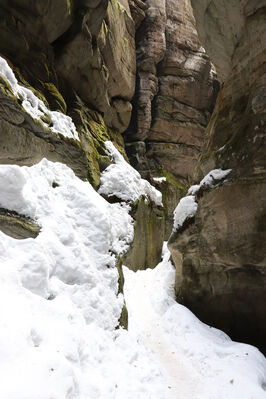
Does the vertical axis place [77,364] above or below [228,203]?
below

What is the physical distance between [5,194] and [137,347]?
203 inches

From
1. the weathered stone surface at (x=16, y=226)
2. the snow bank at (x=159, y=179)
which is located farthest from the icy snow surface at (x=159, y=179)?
the weathered stone surface at (x=16, y=226)

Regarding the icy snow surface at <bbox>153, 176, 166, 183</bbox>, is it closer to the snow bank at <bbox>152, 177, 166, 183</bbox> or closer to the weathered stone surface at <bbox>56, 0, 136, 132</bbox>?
the snow bank at <bbox>152, 177, 166, 183</bbox>

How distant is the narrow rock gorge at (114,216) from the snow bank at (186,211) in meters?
0.06

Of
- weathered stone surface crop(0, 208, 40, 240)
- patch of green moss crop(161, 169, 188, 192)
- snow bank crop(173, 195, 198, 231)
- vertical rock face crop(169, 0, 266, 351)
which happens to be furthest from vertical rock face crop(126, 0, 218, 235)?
weathered stone surface crop(0, 208, 40, 240)

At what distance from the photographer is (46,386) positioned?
326 centimetres

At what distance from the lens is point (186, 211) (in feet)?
34.3

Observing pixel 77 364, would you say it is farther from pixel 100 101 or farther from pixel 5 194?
pixel 100 101

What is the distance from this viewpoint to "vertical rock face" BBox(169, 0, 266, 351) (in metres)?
7.76

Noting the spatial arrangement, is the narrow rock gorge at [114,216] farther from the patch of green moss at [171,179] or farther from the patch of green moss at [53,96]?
the patch of green moss at [171,179]

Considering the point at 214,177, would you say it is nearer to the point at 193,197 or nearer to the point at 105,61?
the point at 193,197

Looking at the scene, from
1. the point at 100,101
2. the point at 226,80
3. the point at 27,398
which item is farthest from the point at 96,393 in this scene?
the point at 100,101

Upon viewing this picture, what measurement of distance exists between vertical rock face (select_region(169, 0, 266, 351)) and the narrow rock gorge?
42 mm

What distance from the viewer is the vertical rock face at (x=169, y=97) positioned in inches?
1071
